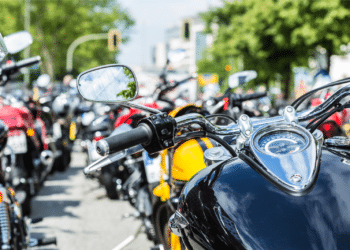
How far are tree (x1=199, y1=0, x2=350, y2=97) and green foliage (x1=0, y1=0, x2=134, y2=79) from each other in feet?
50.0

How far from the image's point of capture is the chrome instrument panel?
1143mm

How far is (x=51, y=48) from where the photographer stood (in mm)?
39812

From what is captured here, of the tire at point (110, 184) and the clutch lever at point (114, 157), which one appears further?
the tire at point (110, 184)

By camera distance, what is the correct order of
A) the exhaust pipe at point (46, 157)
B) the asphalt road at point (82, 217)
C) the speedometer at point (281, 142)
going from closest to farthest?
the speedometer at point (281, 142) → the asphalt road at point (82, 217) → the exhaust pipe at point (46, 157)

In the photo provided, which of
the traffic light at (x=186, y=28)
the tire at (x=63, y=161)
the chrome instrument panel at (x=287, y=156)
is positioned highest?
the traffic light at (x=186, y=28)

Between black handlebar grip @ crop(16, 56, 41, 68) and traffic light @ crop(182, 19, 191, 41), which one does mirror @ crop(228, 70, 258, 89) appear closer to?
black handlebar grip @ crop(16, 56, 41, 68)

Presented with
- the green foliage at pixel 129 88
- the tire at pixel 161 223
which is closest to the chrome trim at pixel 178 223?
the green foliage at pixel 129 88

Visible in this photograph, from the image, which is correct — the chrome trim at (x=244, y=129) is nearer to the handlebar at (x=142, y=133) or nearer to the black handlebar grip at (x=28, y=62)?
the handlebar at (x=142, y=133)

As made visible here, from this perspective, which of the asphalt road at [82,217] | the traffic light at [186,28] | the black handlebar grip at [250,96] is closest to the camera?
the black handlebar grip at [250,96]

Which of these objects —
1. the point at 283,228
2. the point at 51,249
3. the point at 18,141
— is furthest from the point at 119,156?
the point at 18,141

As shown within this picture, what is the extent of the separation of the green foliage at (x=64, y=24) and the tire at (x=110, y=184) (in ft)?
106

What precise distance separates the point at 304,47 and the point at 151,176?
1733 centimetres

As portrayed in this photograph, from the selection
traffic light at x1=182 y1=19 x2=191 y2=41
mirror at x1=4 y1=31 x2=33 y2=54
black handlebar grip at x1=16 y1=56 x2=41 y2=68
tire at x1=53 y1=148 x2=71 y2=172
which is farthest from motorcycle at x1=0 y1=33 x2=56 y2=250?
traffic light at x1=182 y1=19 x2=191 y2=41

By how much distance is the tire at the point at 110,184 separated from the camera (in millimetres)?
6277
